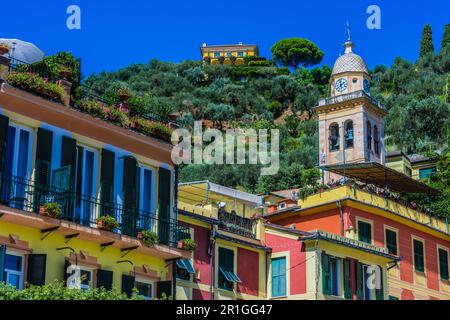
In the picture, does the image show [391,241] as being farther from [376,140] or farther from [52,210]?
[376,140]

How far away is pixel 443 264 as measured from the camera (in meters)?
49.6

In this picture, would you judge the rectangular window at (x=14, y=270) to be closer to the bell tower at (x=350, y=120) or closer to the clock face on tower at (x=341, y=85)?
the bell tower at (x=350, y=120)

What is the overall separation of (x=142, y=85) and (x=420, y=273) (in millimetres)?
98998

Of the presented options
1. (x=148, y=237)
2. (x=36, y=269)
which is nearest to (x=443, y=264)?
Answer: (x=148, y=237)

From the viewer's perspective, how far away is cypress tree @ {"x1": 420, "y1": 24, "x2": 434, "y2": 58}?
497 feet

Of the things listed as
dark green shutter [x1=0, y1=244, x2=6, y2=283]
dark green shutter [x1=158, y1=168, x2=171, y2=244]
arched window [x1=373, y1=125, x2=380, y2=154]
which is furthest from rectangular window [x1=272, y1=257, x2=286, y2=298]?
arched window [x1=373, y1=125, x2=380, y2=154]

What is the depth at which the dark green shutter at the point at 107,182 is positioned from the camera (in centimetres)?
2616

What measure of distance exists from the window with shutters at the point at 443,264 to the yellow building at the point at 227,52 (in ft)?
416

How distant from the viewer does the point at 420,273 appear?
155 feet

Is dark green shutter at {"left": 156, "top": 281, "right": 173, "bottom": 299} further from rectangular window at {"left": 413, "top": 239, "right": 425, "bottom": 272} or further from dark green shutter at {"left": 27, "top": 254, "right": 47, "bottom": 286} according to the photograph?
rectangular window at {"left": 413, "top": 239, "right": 425, "bottom": 272}
